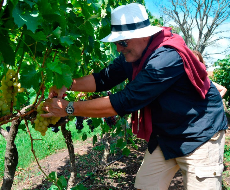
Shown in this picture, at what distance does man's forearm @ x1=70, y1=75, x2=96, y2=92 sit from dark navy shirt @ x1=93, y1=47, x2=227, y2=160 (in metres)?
0.37

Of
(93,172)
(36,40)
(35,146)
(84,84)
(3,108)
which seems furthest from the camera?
(35,146)

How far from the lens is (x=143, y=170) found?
87.0 inches

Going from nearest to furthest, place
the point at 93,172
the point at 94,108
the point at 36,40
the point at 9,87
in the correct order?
the point at 36,40, the point at 9,87, the point at 94,108, the point at 93,172

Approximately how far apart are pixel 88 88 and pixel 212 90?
1116 mm

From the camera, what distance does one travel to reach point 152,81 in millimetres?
1581

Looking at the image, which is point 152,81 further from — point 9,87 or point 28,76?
point 9,87

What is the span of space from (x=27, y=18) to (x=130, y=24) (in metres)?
0.95

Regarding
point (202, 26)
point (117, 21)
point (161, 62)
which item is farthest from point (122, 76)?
point (202, 26)

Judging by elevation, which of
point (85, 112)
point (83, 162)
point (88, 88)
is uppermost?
point (88, 88)

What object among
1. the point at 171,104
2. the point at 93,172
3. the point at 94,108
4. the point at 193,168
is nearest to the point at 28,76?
the point at 94,108

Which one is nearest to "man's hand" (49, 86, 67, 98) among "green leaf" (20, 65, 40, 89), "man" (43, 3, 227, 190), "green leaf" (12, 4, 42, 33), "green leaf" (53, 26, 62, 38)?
"man" (43, 3, 227, 190)

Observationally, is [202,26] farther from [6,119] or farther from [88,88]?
[6,119]

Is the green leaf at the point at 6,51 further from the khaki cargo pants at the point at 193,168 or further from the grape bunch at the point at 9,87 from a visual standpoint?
the khaki cargo pants at the point at 193,168

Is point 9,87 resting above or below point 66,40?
below
